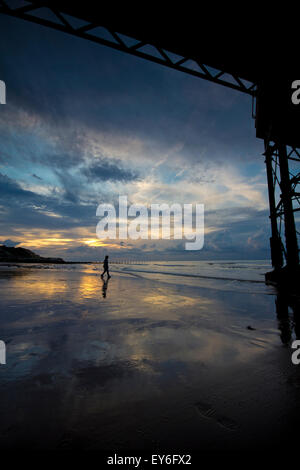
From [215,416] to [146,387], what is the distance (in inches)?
34.7

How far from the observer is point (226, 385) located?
8.46 ft

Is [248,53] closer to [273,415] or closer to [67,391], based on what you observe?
[273,415]

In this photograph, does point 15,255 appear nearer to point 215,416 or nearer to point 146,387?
point 146,387

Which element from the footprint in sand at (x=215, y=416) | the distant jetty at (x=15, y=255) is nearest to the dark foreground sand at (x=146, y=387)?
the footprint in sand at (x=215, y=416)

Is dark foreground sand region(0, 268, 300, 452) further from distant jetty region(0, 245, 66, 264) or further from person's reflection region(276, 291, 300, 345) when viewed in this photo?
distant jetty region(0, 245, 66, 264)

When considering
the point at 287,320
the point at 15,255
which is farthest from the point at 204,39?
the point at 15,255

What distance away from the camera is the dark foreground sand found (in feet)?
5.83

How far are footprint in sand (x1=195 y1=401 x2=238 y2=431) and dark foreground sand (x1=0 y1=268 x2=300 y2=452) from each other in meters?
0.01

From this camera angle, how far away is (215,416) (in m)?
2.04

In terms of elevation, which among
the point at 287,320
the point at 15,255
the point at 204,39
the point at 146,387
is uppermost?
the point at 204,39

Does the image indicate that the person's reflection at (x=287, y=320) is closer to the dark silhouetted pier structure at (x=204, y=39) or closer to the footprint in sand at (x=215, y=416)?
the footprint in sand at (x=215, y=416)

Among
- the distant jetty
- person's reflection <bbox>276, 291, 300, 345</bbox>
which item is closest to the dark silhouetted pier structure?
person's reflection <bbox>276, 291, 300, 345</bbox>
